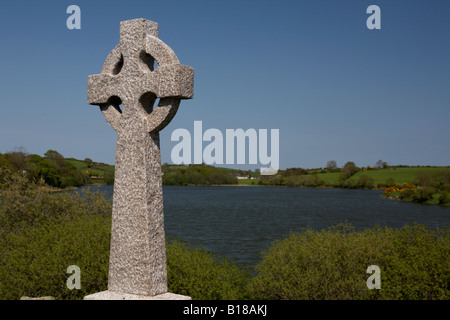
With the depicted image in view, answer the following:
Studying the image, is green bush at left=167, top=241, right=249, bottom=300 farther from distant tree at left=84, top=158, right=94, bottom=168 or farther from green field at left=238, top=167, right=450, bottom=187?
distant tree at left=84, top=158, right=94, bottom=168

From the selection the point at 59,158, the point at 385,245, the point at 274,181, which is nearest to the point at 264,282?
the point at 385,245

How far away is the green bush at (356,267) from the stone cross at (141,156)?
5354mm

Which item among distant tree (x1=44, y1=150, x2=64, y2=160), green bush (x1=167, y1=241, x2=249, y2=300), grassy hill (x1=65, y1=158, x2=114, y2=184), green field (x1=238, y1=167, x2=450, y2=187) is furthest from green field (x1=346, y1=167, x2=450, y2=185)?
green bush (x1=167, y1=241, x2=249, y2=300)

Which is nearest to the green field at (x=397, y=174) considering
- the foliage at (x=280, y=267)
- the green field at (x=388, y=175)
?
the green field at (x=388, y=175)

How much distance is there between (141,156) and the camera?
22.3 feet

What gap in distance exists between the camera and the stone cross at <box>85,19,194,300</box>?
6.75m

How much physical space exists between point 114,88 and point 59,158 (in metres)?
92.7

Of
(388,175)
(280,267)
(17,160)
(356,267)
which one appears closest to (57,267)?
(280,267)

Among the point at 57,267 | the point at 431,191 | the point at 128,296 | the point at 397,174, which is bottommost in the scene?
the point at 431,191

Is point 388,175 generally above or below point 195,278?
above

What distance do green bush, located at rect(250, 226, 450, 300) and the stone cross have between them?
535cm

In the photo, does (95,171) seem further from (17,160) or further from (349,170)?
(349,170)

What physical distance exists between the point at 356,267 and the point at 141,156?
742 centimetres

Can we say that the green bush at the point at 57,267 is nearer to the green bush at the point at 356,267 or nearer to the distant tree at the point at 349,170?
the green bush at the point at 356,267
